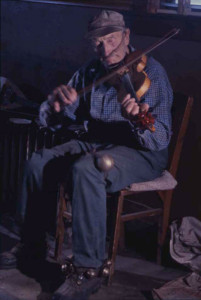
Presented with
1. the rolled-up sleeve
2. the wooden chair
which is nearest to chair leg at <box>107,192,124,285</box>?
the wooden chair

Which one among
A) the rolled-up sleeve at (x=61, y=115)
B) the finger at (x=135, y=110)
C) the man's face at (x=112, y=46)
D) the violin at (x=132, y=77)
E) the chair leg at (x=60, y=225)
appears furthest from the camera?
the rolled-up sleeve at (x=61, y=115)

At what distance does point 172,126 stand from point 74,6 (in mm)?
1683

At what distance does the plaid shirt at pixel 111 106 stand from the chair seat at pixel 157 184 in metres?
0.26

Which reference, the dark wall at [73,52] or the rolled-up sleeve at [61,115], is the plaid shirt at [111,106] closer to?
the rolled-up sleeve at [61,115]

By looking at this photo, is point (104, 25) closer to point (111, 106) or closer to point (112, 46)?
point (112, 46)

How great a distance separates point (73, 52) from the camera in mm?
4801

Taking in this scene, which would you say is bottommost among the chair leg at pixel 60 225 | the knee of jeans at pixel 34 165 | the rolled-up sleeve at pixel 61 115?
the chair leg at pixel 60 225

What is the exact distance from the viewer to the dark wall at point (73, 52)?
13.3ft

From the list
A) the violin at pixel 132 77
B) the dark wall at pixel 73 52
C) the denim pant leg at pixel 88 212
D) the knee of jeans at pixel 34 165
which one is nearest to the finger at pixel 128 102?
the violin at pixel 132 77

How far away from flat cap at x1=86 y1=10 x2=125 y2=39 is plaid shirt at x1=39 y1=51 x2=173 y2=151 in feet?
1.04

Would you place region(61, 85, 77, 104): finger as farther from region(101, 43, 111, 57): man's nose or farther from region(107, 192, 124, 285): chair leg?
region(107, 192, 124, 285): chair leg

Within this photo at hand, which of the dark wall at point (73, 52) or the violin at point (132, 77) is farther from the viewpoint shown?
the dark wall at point (73, 52)

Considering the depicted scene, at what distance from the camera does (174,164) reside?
3.77 m

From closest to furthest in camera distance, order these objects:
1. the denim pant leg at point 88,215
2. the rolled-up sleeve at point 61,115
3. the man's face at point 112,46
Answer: the denim pant leg at point 88,215 → the man's face at point 112,46 → the rolled-up sleeve at point 61,115
